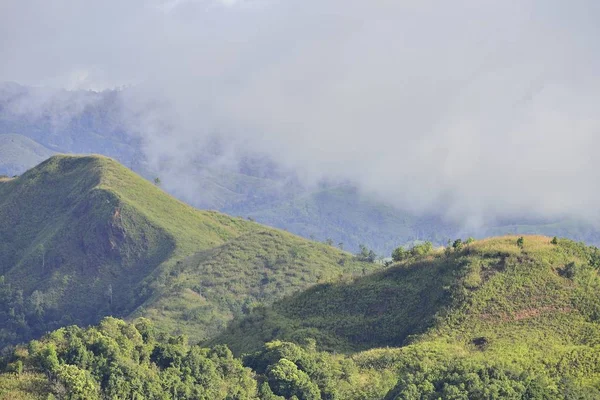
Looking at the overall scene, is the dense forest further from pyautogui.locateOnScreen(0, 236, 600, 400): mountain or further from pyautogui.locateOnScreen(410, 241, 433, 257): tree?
pyautogui.locateOnScreen(410, 241, 433, 257): tree

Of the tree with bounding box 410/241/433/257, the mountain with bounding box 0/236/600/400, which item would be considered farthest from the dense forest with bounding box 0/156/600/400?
the tree with bounding box 410/241/433/257

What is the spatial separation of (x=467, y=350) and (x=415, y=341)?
656 cm

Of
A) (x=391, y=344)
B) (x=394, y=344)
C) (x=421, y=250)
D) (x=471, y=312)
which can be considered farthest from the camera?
(x=421, y=250)

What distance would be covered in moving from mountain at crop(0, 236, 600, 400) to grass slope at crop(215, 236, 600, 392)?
0.18 m

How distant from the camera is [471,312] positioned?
113m

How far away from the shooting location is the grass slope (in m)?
104

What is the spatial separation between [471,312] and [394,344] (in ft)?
33.6

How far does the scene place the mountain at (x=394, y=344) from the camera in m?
86.1

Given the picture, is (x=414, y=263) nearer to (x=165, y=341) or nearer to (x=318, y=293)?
(x=318, y=293)

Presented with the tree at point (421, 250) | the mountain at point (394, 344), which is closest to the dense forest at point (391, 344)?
the mountain at point (394, 344)

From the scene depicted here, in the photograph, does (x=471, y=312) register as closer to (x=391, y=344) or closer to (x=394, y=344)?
(x=394, y=344)

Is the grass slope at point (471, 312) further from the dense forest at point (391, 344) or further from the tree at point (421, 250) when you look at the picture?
the tree at point (421, 250)

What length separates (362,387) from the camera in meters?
98.6

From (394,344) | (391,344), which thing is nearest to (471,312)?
(394,344)
